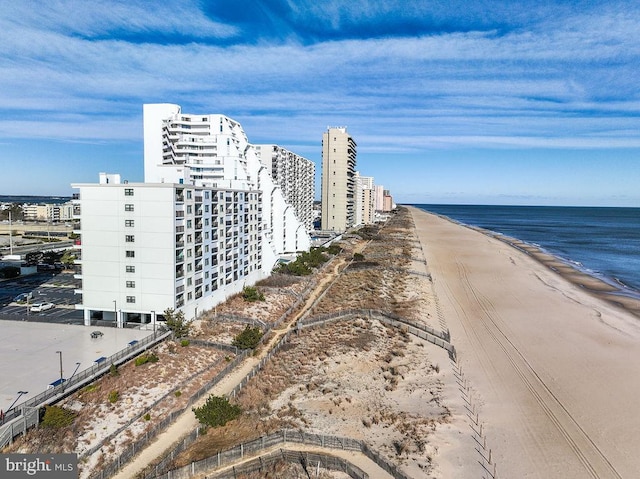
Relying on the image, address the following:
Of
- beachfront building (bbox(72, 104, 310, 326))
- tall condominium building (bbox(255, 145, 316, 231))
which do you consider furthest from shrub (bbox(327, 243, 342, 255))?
beachfront building (bbox(72, 104, 310, 326))

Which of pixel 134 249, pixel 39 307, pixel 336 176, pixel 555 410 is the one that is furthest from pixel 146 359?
pixel 336 176

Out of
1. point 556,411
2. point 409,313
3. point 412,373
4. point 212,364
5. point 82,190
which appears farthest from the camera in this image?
point 409,313

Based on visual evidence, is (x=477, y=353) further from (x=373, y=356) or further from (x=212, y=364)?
(x=212, y=364)

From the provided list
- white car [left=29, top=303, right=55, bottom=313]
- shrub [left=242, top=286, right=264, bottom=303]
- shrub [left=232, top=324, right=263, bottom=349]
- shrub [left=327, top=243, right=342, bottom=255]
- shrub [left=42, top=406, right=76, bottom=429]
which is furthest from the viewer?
shrub [left=327, top=243, right=342, bottom=255]

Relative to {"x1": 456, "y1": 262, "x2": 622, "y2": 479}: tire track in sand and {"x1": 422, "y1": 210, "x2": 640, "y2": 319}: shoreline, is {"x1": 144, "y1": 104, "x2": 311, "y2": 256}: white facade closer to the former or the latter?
{"x1": 456, "y1": 262, "x2": 622, "y2": 479}: tire track in sand

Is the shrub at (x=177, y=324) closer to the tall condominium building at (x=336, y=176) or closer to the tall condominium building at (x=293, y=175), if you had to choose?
the tall condominium building at (x=293, y=175)

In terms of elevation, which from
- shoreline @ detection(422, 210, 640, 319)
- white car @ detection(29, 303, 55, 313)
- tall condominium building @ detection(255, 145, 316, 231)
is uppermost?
tall condominium building @ detection(255, 145, 316, 231)

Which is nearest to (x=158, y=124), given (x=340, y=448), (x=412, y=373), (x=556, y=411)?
(x=412, y=373)
